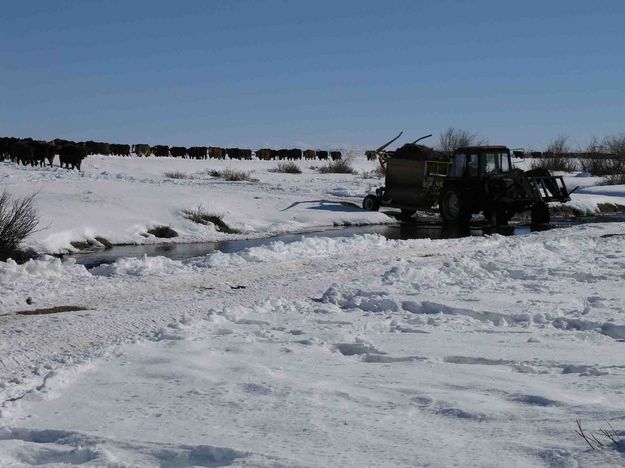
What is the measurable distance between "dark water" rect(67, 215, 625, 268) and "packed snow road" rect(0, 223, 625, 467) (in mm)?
5196

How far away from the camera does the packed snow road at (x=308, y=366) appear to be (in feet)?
17.4

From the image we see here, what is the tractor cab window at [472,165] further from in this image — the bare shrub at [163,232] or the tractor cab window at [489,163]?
the bare shrub at [163,232]

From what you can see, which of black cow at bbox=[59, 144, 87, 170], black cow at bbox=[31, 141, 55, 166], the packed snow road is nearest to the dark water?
the packed snow road

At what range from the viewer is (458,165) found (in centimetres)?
2972

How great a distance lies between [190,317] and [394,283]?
3.82 meters

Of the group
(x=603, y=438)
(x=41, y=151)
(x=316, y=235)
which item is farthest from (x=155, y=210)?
(x=41, y=151)

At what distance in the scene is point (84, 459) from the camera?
5.19 metres

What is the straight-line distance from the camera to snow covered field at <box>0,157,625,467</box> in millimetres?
5332

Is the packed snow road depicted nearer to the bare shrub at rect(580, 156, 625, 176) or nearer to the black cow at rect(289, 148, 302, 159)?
the bare shrub at rect(580, 156, 625, 176)

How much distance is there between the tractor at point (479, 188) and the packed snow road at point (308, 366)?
581 inches

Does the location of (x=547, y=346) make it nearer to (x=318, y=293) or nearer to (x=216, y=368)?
(x=216, y=368)

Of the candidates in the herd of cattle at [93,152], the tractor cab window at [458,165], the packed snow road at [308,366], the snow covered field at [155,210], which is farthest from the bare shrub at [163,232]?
the herd of cattle at [93,152]

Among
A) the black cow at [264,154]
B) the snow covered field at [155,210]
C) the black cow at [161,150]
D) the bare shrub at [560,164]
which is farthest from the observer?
the black cow at [264,154]

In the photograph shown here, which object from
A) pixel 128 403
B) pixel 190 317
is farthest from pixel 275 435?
pixel 190 317
